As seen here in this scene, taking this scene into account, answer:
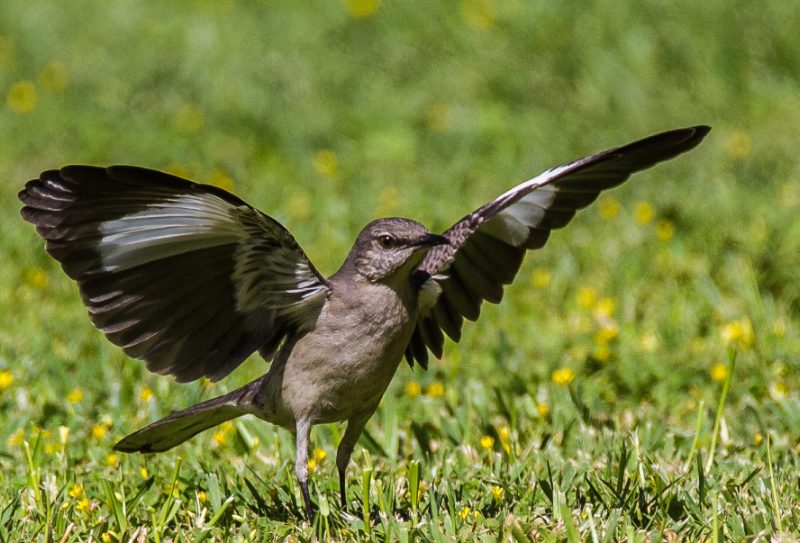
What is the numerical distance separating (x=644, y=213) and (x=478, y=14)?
3.61 metres

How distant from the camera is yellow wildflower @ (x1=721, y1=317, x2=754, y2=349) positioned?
6.84 metres

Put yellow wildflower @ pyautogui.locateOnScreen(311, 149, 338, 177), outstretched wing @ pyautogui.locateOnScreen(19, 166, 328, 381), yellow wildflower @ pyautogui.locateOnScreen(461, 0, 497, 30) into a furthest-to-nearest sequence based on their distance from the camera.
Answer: yellow wildflower @ pyautogui.locateOnScreen(461, 0, 497, 30), yellow wildflower @ pyautogui.locateOnScreen(311, 149, 338, 177), outstretched wing @ pyautogui.locateOnScreen(19, 166, 328, 381)

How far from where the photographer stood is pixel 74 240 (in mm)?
4672

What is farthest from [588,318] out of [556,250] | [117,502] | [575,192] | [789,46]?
[789,46]

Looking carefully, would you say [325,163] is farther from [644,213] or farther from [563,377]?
[563,377]

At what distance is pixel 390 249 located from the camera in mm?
4949

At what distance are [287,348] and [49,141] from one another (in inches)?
222

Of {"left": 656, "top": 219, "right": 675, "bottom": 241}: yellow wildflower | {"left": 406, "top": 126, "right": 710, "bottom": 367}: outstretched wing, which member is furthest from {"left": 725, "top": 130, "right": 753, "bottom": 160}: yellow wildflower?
{"left": 406, "top": 126, "right": 710, "bottom": 367}: outstretched wing

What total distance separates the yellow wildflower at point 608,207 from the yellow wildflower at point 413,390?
2.88 metres

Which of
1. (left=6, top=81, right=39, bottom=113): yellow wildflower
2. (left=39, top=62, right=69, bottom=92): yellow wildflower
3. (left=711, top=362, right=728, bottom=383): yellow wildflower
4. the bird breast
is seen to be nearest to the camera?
the bird breast

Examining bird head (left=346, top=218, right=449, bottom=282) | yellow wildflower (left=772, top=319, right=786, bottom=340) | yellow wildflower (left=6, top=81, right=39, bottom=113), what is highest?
yellow wildflower (left=6, top=81, right=39, bottom=113)

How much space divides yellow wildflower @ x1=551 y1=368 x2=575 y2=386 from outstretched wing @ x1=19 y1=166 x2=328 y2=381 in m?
1.74

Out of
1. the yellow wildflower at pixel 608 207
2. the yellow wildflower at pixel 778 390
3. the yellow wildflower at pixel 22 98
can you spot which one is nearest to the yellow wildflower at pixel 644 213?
the yellow wildflower at pixel 608 207

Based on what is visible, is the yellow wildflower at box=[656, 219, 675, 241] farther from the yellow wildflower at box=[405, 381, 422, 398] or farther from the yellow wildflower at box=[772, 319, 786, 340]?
the yellow wildflower at box=[405, 381, 422, 398]
